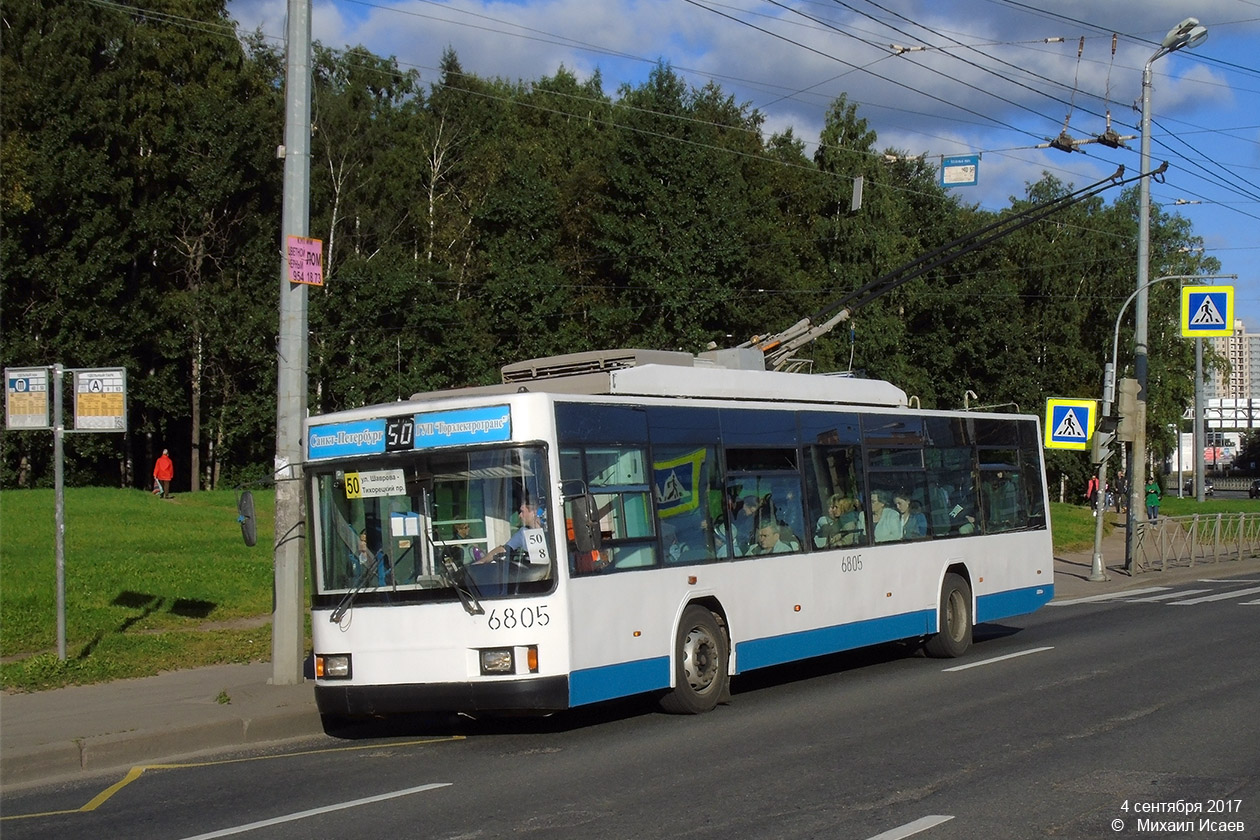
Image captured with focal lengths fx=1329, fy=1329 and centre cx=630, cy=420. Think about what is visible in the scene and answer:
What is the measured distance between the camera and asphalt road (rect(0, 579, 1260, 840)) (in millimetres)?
7508

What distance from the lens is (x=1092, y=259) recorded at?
7100 cm

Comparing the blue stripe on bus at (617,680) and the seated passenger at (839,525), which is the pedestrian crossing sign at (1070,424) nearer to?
the seated passenger at (839,525)

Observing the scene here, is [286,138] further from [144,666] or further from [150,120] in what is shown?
[150,120]

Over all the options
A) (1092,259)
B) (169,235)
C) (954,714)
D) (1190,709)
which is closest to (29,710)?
(954,714)

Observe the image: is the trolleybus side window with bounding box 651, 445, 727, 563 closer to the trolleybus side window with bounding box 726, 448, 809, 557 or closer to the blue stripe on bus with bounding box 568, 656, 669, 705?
the trolleybus side window with bounding box 726, 448, 809, 557

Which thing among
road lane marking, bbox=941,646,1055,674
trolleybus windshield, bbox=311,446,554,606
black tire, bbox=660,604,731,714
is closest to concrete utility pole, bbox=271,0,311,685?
trolleybus windshield, bbox=311,446,554,606

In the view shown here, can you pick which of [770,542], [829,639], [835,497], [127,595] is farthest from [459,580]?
[127,595]

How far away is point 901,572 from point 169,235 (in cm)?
4141

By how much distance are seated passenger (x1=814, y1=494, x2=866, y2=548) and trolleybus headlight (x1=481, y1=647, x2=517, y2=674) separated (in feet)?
15.0

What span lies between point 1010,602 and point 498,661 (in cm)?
931

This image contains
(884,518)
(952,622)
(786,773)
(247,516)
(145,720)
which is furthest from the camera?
(952,622)

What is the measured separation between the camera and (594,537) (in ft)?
35.0

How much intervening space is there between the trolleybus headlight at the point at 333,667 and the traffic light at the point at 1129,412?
20874 mm

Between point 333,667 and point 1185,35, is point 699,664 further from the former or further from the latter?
point 1185,35
